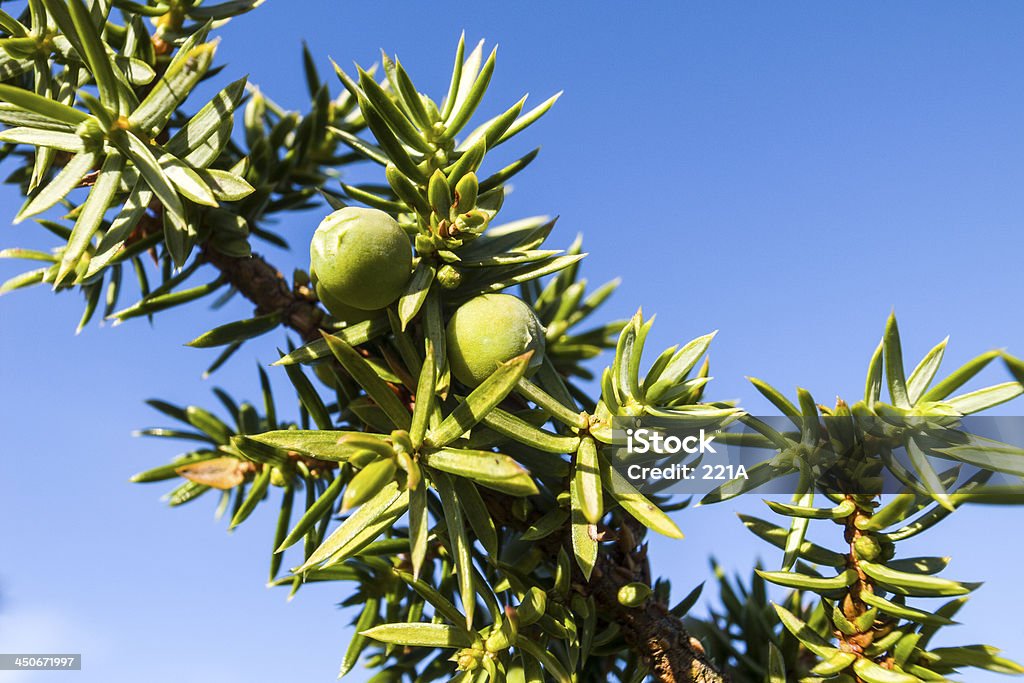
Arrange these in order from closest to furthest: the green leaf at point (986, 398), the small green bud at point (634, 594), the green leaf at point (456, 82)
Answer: the green leaf at point (986, 398)
the small green bud at point (634, 594)
the green leaf at point (456, 82)

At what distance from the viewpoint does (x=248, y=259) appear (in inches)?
61.5

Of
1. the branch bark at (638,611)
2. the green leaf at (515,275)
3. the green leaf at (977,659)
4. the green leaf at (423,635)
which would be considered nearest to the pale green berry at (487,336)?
the green leaf at (515,275)

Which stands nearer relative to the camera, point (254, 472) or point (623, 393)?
point (623, 393)

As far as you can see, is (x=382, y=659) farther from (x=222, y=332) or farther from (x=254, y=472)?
(x=222, y=332)

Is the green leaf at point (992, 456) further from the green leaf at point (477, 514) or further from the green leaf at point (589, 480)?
the green leaf at point (477, 514)

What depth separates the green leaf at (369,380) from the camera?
106 centimetres

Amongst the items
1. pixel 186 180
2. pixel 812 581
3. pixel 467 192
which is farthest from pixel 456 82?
pixel 812 581

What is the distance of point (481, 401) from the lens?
103 centimetres

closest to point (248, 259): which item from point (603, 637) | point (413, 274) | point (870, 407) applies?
point (413, 274)

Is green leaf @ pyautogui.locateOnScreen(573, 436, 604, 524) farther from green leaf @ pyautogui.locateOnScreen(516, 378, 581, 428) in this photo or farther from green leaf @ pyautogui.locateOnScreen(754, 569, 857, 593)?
green leaf @ pyautogui.locateOnScreen(754, 569, 857, 593)

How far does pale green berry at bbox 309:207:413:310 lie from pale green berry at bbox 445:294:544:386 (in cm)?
13

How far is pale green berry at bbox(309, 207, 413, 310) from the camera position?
115cm

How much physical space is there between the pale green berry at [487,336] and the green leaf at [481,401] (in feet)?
0.41

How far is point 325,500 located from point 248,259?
1.90 feet
